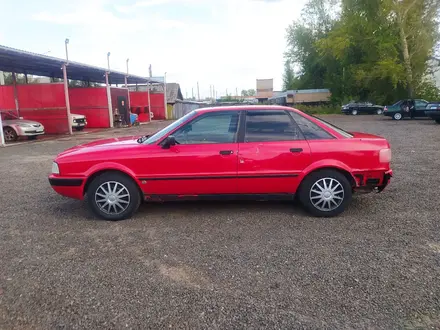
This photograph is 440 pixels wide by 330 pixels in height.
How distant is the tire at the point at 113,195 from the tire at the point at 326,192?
2296 millimetres

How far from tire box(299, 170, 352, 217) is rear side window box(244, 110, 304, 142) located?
1.94ft

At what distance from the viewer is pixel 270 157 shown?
4395 mm

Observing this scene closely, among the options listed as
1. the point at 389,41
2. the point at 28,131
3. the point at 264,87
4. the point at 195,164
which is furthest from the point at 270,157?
the point at 264,87

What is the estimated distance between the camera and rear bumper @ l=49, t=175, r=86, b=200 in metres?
4.44

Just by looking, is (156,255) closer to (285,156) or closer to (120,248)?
(120,248)

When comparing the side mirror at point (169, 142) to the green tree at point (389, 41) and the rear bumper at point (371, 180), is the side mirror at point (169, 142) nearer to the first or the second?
the rear bumper at point (371, 180)

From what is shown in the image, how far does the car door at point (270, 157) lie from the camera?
4.39 meters

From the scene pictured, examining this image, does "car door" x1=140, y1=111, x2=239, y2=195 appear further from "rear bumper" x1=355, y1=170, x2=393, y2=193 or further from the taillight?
the taillight

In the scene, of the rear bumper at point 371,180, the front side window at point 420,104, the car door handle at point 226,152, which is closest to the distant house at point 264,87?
the front side window at point 420,104

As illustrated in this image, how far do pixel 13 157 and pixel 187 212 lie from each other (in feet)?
28.7

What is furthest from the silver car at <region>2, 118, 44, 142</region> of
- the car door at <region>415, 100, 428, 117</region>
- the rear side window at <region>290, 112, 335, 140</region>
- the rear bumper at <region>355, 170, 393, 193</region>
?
the car door at <region>415, 100, 428, 117</region>

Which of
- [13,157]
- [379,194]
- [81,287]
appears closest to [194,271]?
[81,287]

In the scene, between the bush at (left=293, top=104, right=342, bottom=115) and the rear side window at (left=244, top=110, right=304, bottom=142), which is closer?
the rear side window at (left=244, top=110, right=304, bottom=142)

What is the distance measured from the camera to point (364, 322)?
2.39 m
